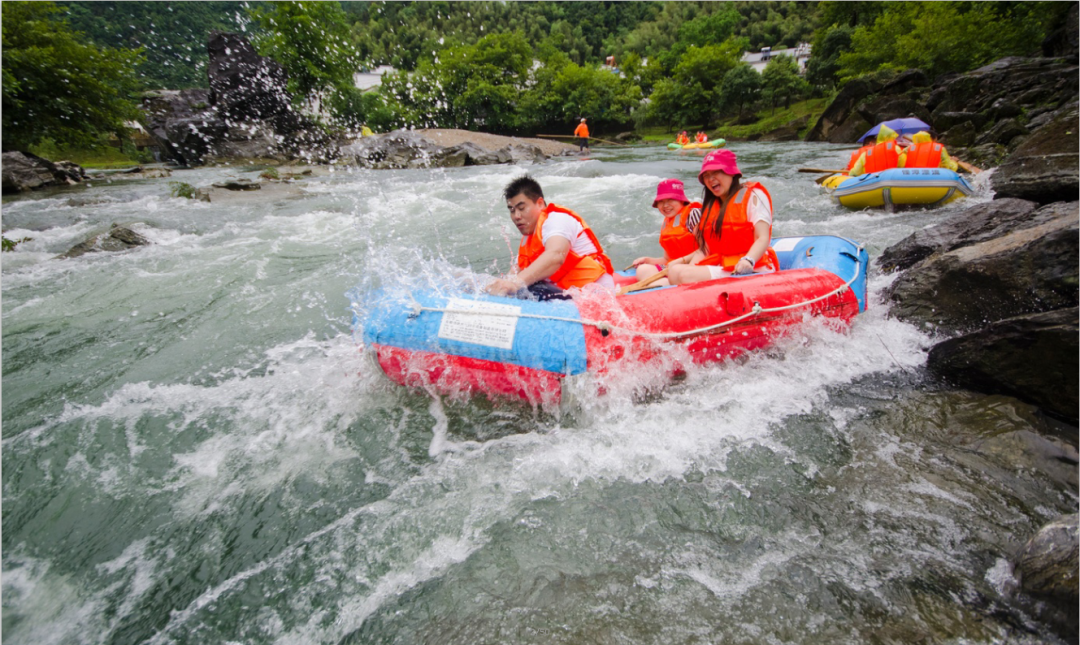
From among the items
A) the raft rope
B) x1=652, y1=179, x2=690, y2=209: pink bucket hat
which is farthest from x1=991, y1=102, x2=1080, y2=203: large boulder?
x1=652, y1=179, x2=690, y2=209: pink bucket hat

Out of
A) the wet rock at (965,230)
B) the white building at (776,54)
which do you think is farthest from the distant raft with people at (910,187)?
the white building at (776,54)

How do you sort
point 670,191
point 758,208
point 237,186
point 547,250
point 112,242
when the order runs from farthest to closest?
point 237,186, point 112,242, point 670,191, point 758,208, point 547,250

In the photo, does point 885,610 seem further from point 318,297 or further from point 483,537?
point 318,297

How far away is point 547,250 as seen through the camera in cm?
383

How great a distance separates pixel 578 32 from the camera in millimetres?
89250

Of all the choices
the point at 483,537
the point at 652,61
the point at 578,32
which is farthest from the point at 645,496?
the point at 578,32

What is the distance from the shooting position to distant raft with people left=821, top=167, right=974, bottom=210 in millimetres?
7906

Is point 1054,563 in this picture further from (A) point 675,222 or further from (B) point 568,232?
(A) point 675,222

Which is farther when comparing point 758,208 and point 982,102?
point 982,102

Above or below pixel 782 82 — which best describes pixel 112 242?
below

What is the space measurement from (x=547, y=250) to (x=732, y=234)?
160 centimetres

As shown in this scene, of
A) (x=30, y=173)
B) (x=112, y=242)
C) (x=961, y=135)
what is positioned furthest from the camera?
(x=30, y=173)

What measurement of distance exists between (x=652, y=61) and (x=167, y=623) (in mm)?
59108

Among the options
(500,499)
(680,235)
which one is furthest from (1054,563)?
(680,235)
